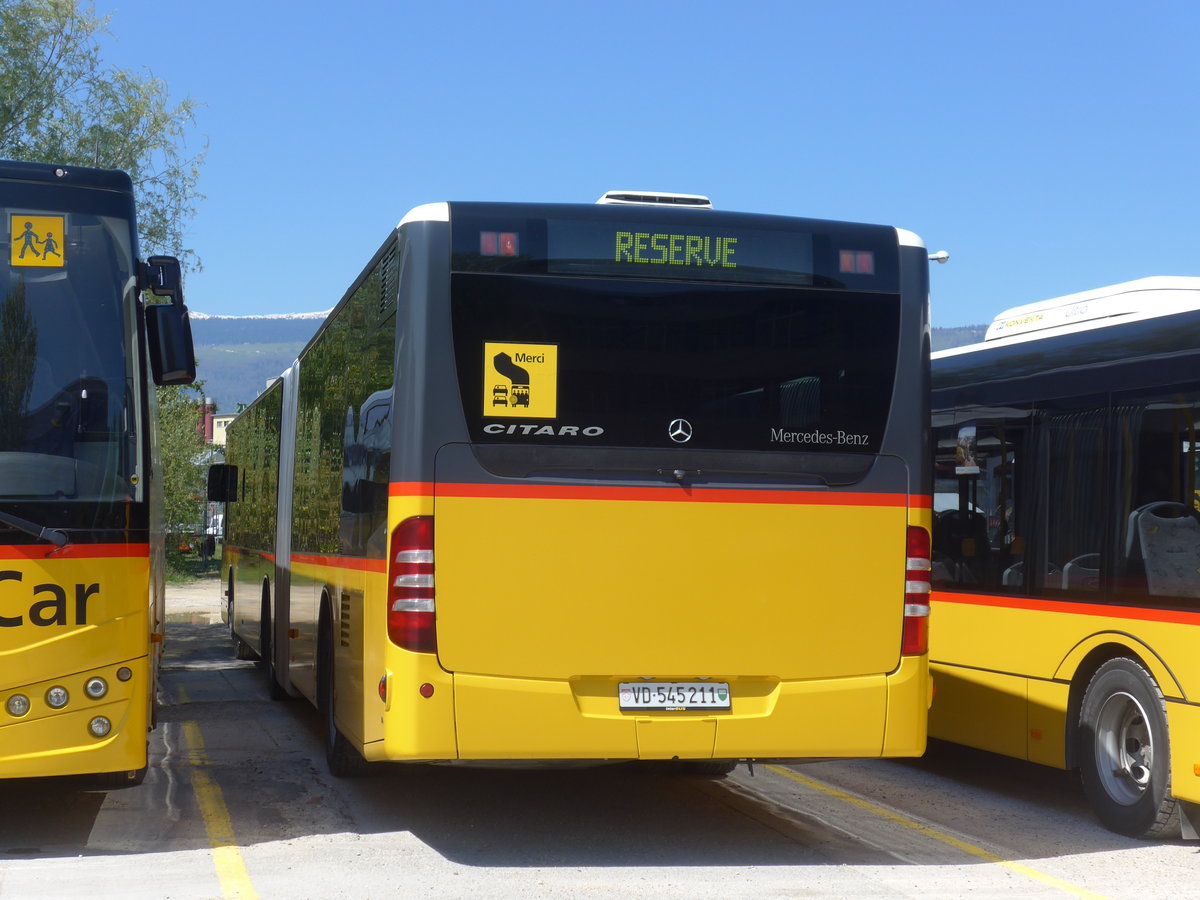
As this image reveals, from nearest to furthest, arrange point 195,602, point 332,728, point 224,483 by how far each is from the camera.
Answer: point 332,728 → point 224,483 → point 195,602

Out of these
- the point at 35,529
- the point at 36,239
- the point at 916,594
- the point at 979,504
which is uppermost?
the point at 36,239

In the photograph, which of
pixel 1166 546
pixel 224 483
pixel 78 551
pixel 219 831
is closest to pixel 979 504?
pixel 1166 546

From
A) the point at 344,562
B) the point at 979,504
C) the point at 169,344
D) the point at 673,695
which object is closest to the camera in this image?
the point at 673,695

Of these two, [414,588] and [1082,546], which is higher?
[1082,546]

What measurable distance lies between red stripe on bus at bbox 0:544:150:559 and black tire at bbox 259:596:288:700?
6962mm

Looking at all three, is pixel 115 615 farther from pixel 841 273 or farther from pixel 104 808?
pixel 841 273

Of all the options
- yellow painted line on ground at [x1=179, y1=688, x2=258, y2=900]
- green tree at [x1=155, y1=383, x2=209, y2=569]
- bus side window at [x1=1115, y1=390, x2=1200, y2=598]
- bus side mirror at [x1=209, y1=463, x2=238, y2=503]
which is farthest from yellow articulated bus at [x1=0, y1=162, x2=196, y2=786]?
green tree at [x1=155, y1=383, x2=209, y2=569]

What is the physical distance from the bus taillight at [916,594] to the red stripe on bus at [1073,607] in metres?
1.46

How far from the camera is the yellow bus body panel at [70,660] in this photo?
721 cm

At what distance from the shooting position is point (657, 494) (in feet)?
24.6

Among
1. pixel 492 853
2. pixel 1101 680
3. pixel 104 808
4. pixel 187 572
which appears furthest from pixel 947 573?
pixel 187 572

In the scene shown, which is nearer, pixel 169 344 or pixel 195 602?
pixel 169 344

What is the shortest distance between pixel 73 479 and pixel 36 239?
47.9 inches

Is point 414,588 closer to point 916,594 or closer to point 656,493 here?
point 656,493
